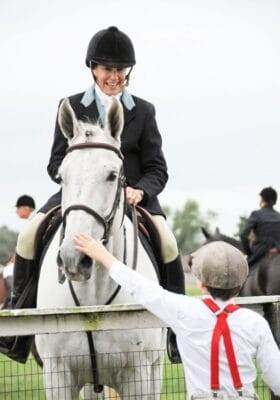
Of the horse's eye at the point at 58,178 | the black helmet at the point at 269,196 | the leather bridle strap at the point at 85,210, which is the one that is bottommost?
the leather bridle strap at the point at 85,210

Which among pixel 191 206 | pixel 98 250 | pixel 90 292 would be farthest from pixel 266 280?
pixel 191 206

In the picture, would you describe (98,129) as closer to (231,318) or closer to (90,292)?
(90,292)

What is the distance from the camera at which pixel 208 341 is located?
482 centimetres

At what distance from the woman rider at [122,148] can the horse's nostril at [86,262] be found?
147 cm

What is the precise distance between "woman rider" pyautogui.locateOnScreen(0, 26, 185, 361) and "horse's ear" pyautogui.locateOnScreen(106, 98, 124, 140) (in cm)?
57

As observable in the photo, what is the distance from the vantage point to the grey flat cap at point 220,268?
4840 mm

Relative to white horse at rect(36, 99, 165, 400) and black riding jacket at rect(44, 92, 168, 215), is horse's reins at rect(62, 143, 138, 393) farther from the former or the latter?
black riding jacket at rect(44, 92, 168, 215)

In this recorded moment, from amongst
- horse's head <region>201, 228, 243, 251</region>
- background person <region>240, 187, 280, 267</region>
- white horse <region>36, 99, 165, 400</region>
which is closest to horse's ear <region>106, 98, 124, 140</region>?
white horse <region>36, 99, 165, 400</region>

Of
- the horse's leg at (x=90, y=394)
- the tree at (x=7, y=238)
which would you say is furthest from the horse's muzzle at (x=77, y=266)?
the tree at (x=7, y=238)

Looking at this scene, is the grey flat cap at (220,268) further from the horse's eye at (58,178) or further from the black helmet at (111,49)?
the black helmet at (111,49)

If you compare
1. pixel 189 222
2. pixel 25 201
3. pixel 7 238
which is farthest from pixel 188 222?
pixel 25 201

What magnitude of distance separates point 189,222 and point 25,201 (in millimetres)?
136810

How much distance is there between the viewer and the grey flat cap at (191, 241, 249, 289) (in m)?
4.84

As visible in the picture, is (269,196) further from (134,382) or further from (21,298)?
(134,382)
